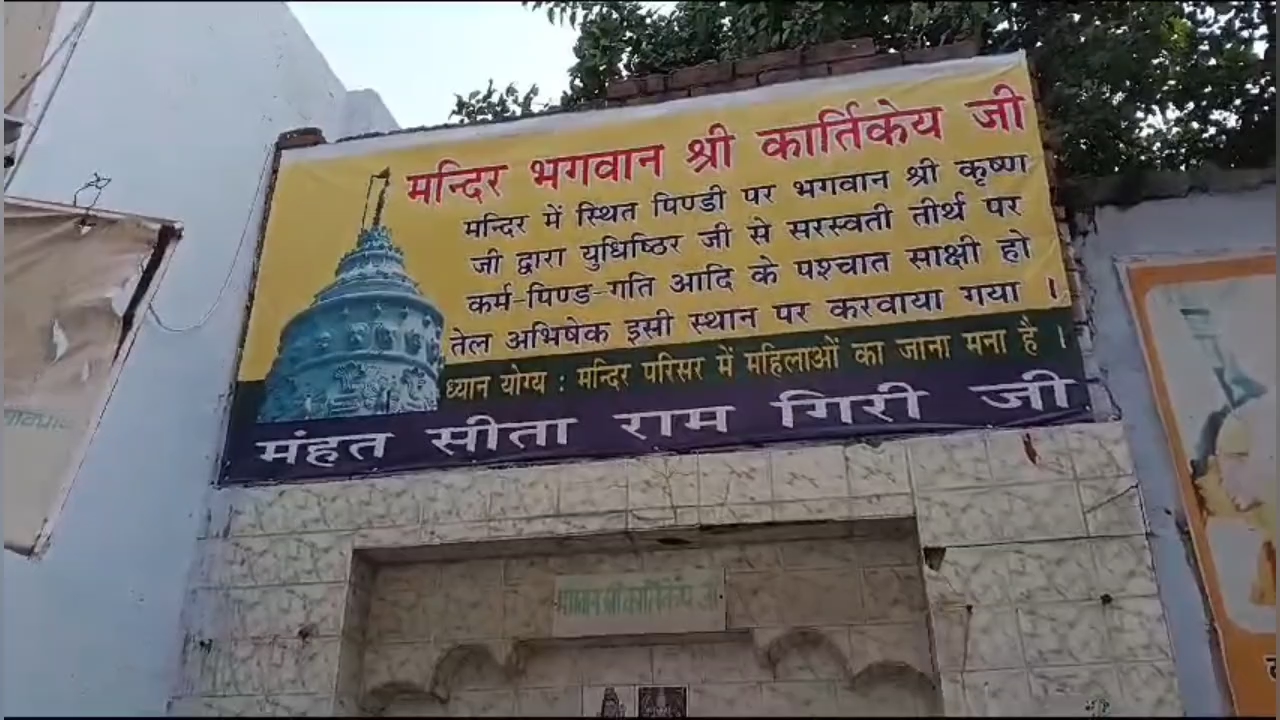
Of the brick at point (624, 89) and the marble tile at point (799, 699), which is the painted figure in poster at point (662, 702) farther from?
the brick at point (624, 89)

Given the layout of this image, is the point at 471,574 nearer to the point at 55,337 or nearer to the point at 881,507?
the point at 881,507

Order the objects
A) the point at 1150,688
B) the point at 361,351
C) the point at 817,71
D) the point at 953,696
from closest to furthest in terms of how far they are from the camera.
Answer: the point at 1150,688
the point at 953,696
the point at 361,351
the point at 817,71

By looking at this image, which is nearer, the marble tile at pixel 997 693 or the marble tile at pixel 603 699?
the marble tile at pixel 997 693

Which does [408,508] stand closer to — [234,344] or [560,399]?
[560,399]

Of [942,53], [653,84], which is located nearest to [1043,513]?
[942,53]

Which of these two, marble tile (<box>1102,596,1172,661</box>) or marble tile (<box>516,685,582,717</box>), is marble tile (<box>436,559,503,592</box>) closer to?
marble tile (<box>516,685,582,717</box>)

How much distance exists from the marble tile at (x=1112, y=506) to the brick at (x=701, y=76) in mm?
2606

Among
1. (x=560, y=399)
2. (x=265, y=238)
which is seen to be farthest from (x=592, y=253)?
(x=265, y=238)

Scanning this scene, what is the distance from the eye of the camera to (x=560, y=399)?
446cm

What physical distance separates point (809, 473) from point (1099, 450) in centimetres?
110

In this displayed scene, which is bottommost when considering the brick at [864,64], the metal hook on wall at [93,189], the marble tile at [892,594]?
the marble tile at [892,594]

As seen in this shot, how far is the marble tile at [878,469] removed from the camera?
404 cm

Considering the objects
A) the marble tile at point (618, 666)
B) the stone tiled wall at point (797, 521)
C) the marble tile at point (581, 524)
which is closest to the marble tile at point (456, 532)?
the stone tiled wall at point (797, 521)

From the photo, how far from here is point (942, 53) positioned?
4875 mm
